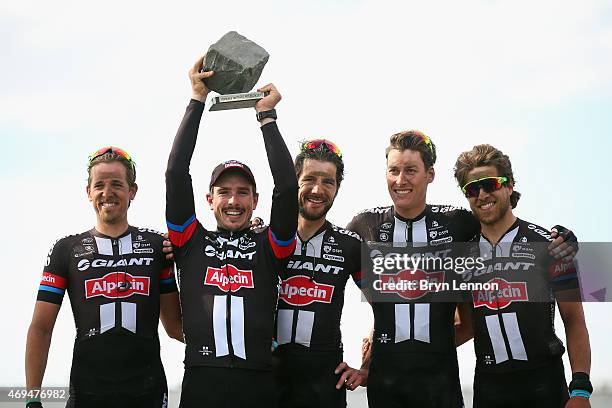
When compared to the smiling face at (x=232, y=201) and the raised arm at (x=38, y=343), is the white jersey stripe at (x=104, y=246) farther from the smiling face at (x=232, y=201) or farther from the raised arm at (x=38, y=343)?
the smiling face at (x=232, y=201)

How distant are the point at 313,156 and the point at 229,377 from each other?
211 cm

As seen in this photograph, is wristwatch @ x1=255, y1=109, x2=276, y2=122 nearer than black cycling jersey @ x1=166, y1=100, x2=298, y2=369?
No

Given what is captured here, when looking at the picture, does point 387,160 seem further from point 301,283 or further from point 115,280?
point 115,280

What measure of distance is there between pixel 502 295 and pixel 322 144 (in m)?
2.08

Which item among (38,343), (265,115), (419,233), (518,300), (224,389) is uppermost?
(265,115)

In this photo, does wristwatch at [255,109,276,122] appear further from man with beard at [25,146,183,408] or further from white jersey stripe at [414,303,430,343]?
white jersey stripe at [414,303,430,343]

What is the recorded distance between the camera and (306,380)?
6.08 metres

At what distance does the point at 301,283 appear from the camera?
20.4 feet

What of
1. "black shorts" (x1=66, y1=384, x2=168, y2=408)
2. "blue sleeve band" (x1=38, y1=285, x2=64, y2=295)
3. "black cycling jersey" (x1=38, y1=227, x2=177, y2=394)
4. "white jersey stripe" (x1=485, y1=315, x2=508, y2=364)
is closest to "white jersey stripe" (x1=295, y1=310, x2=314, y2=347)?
"black cycling jersey" (x1=38, y1=227, x2=177, y2=394)

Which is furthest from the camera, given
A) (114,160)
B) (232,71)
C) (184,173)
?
(114,160)

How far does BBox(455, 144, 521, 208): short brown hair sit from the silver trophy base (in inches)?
80.0

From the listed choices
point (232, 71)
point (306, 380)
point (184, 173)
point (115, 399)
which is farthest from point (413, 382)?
point (232, 71)

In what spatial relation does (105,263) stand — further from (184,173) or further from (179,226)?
(184,173)

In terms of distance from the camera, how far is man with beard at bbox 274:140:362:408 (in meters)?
6.09
